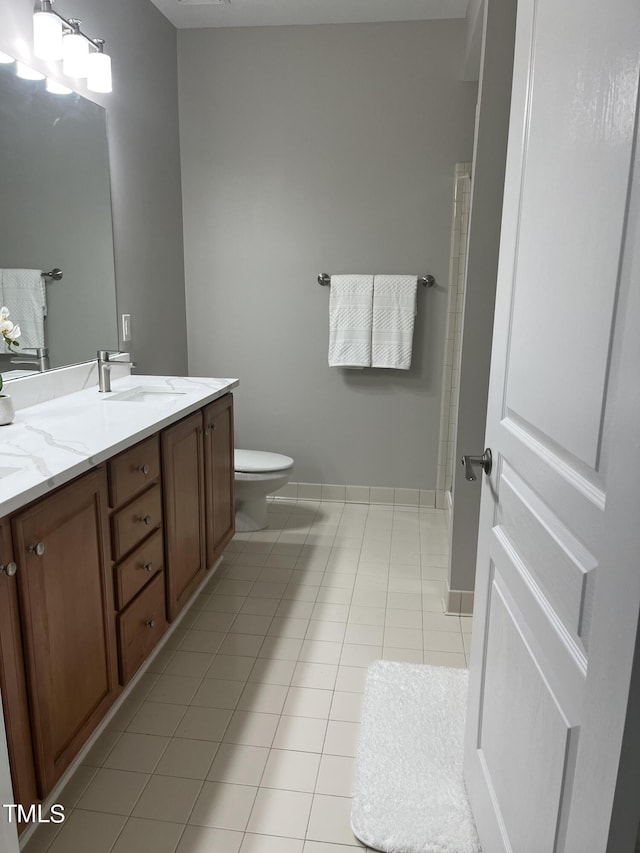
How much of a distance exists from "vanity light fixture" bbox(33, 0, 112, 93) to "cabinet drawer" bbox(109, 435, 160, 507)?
4.43ft

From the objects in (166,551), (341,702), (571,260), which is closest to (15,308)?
(166,551)

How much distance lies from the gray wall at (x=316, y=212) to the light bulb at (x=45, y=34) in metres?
1.43

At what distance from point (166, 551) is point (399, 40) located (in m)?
2.78

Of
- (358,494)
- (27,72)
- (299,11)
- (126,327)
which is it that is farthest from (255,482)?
(299,11)

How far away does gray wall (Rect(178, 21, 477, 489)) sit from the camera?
338cm

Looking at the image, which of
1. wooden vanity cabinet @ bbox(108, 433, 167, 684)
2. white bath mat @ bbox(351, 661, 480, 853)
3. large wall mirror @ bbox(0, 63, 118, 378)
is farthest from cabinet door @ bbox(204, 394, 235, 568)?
white bath mat @ bbox(351, 661, 480, 853)

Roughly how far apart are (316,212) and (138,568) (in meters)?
2.33

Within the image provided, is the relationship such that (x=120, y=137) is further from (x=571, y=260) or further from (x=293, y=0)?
(x=571, y=260)

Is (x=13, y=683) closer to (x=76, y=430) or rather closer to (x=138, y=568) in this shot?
(x=138, y=568)

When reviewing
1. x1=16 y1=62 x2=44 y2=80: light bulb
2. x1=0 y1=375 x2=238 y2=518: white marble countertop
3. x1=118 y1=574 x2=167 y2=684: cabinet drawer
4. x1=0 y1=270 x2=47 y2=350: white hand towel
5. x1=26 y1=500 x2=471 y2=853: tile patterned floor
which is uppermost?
x1=16 y1=62 x2=44 y2=80: light bulb

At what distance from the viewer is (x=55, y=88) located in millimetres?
2344

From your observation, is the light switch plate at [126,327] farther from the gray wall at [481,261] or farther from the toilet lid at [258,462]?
the gray wall at [481,261]

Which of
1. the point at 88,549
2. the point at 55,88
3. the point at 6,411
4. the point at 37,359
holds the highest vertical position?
the point at 55,88

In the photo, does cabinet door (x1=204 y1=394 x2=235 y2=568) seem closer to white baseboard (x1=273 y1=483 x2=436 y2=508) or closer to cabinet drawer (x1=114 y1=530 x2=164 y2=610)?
cabinet drawer (x1=114 y1=530 x2=164 y2=610)
